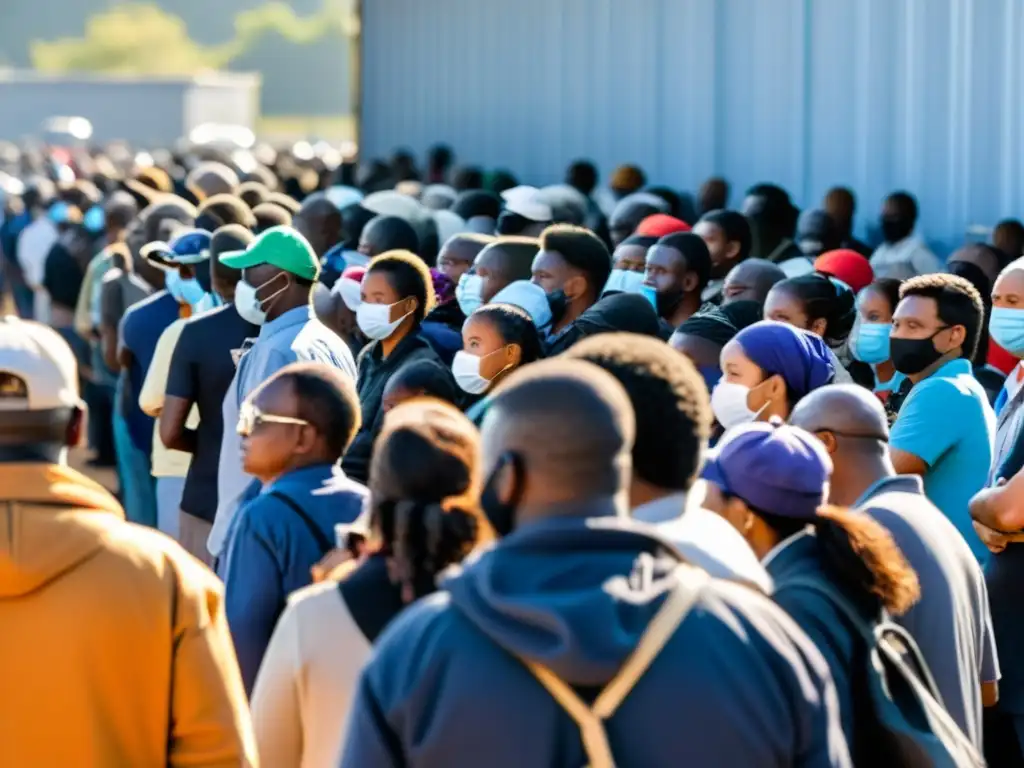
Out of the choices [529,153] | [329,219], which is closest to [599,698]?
[329,219]

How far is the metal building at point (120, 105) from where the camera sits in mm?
62969

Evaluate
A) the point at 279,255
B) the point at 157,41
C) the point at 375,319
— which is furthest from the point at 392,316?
the point at 157,41

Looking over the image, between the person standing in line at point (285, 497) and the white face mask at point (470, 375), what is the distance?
1852 mm

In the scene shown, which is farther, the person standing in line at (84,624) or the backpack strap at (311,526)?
the backpack strap at (311,526)

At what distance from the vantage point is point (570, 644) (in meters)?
2.76

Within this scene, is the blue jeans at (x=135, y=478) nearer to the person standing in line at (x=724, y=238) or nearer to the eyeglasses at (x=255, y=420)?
the person standing in line at (x=724, y=238)

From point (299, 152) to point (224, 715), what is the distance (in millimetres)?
31183

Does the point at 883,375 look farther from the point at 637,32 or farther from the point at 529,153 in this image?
the point at 529,153

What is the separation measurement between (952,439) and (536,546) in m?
3.46

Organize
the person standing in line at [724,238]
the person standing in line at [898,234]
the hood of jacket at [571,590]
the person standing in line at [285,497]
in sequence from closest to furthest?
the hood of jacket at [571,590] < the person standing in line at [285,497] < the person standing in line at [724,238] < the person standing in line at [898,234]

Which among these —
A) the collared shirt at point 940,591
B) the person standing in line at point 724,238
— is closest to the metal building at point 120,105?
the person standing in line at point 724,238

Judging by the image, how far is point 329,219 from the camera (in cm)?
1170

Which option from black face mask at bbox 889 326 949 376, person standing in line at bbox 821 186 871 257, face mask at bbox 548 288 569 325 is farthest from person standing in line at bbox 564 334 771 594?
person standing in line at bbox 821 186 871 257

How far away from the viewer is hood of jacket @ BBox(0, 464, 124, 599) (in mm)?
3566
